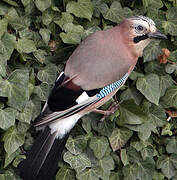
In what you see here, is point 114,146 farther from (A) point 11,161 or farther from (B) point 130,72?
(A) point 11,161

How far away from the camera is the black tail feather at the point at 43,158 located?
Result: 2.03 metres

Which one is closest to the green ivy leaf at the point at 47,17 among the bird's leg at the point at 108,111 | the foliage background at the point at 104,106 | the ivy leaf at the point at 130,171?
the foliage background at the point at 104,106

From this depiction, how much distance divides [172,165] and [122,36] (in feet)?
3.02

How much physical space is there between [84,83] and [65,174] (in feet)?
1.87

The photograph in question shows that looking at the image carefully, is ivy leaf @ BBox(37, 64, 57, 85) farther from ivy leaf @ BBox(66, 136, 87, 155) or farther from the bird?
ivy leaf @ BBox(66, 136, 87, 155)

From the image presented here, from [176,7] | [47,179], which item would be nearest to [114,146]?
[47,179]

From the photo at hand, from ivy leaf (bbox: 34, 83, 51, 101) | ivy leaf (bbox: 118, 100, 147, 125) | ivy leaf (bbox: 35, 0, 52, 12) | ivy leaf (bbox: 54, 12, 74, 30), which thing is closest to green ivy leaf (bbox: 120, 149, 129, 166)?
ivy leaf (bbox: 118, 100, 147, 125)

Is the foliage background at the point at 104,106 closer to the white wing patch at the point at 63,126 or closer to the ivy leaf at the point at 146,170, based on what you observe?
the ivy leaf at the point at 146,170

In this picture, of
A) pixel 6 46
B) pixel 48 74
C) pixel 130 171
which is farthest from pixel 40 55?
pixel 130 171

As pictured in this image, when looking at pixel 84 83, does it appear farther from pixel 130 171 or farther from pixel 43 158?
pixel 130 171

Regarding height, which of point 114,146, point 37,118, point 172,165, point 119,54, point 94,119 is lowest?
point 172,165

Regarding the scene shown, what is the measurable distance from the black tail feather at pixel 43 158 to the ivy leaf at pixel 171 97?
0.65 metres

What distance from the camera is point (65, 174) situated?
2188mm

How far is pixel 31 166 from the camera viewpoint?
2029 millimetres
